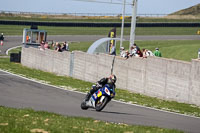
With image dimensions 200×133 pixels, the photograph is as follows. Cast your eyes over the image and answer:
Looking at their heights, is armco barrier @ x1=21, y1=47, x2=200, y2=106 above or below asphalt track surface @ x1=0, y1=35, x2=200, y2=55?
below

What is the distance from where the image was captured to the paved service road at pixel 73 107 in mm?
15066

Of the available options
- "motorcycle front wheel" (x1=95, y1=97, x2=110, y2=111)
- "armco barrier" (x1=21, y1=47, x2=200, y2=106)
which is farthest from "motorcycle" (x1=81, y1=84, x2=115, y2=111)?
"armco barrier" (x1=21, y1=47, x2=200, y2=106)

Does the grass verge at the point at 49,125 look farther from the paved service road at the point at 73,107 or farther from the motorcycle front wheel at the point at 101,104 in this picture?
the motorcycle front wheel at the point at 101,104

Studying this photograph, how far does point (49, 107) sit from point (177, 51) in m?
26.3

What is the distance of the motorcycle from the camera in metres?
15.3

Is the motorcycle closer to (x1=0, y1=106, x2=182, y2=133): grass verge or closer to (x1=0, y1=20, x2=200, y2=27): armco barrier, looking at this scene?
(x1=0, y1=106, x2=182, y2=133): grass verge

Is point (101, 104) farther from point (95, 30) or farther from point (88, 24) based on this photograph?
point (88, 24)

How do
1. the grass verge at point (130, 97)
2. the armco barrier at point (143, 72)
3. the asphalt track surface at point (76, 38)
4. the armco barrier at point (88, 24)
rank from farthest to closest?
the armco barrier at point (88, 24), the asphalt track surface at point (76, 38), the armco barrier at point (143, 72), the grass verge at point (130, 97)

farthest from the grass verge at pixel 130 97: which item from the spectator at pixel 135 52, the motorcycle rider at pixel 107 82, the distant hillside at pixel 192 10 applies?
the distant hillside at pixel 192 10

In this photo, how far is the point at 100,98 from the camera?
51.5 ft

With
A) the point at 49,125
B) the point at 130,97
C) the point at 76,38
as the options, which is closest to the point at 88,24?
the point at 76,38

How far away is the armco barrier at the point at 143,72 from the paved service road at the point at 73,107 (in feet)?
10.5

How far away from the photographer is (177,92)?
22.0 m

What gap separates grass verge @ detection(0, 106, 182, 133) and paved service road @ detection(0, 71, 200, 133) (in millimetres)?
2375
